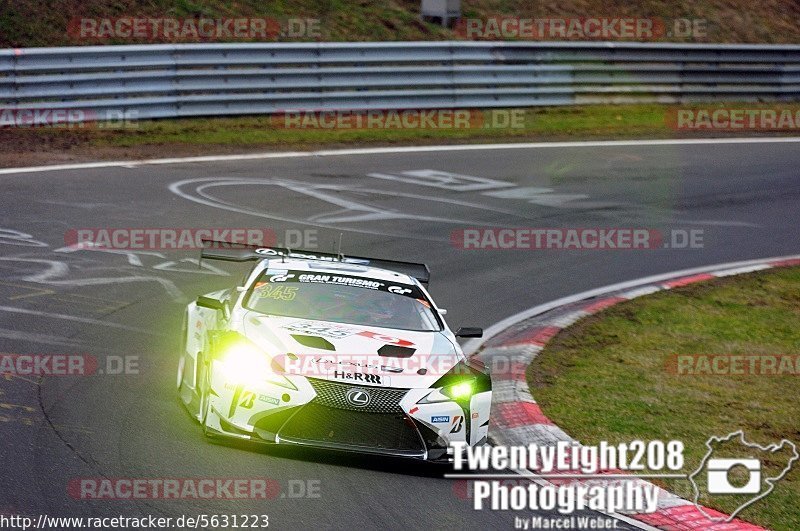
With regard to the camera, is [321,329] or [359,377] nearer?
[359,377]

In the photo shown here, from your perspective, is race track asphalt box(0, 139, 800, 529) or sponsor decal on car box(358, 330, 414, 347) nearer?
race track asphalt box(0, 139, 800, 529)

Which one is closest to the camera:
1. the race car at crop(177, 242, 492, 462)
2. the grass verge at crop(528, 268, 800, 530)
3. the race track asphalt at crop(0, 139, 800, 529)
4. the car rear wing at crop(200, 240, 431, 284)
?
the race track asphalt at crop(0, 139, 800, 529)

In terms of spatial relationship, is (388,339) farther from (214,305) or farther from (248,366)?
(214,305)

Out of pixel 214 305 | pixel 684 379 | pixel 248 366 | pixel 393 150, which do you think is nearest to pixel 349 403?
pixel 248 366

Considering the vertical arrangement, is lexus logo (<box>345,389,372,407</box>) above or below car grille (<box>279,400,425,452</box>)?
above

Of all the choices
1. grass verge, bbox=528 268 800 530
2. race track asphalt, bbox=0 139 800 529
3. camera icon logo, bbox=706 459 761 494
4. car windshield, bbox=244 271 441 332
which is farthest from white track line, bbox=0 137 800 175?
camera icon logo, bbox=706 459 761 494

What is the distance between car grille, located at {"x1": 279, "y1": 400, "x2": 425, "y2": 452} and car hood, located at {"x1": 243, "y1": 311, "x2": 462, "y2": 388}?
21 cm

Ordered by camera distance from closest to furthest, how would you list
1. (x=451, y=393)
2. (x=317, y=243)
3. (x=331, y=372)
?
(x=331, y=372) → (x=451, y=393) → (x=317, y=243)

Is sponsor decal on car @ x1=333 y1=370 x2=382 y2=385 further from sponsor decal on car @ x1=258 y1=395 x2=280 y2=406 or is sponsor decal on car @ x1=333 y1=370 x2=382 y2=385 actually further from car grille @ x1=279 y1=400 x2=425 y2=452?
sponsor decal on car @ x1=258 y1=395 x2=280 y2=406

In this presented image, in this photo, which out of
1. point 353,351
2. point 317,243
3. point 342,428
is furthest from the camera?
point 317,243

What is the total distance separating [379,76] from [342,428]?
15866 mm

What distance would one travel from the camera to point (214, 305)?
8828 millimetres

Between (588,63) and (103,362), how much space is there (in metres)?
17.5

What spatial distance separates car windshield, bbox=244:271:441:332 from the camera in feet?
28.9
